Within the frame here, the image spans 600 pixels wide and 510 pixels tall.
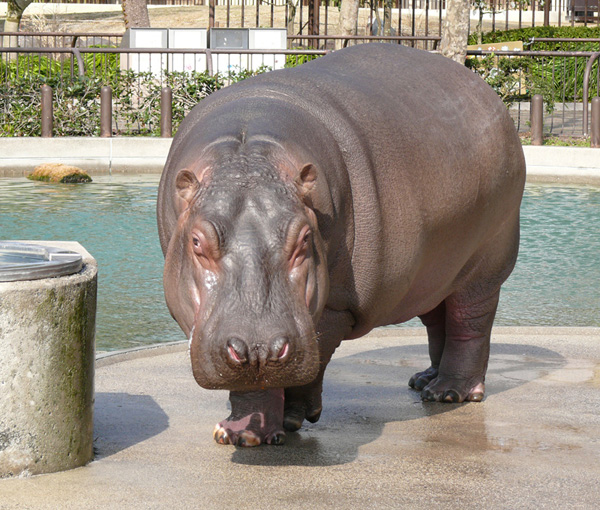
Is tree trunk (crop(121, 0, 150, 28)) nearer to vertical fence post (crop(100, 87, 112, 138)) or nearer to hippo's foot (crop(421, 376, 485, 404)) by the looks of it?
vertical fence post (crop(100, 87, 112, 138))

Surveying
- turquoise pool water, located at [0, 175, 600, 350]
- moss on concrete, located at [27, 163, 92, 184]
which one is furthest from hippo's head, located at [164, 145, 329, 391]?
moss on concrete, located at [27, 163, 92, 184]

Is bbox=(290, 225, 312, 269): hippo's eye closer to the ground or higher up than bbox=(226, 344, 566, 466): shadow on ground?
higher up

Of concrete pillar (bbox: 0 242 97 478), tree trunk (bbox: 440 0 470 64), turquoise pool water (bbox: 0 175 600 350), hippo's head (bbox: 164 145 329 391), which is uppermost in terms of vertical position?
tree trunk (bbox: 440 0 470 64)

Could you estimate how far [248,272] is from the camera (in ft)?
10.3

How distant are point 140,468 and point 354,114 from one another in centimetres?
151

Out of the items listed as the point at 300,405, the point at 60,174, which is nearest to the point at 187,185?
the point at 300,405

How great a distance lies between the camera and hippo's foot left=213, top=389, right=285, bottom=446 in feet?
13.2

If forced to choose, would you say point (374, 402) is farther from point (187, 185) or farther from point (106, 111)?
point (106, 111)

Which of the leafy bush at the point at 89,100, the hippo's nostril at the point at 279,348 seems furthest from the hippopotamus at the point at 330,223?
the leafy bush at the point at 89,100

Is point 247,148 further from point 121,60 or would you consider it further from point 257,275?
point 121,60

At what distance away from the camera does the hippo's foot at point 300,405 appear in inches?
167

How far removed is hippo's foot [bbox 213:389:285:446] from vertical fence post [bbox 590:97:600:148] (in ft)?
40.8

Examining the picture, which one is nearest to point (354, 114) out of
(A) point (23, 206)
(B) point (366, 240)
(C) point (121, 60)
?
(B) point (366, 240)

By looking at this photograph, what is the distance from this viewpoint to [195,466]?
149 inches
